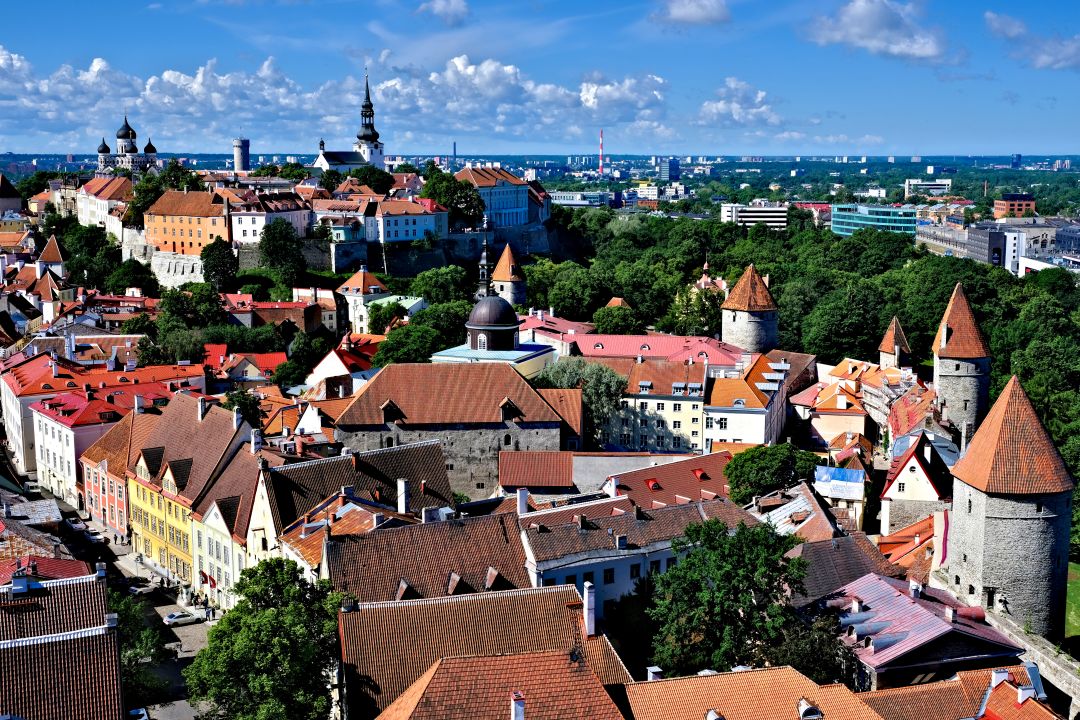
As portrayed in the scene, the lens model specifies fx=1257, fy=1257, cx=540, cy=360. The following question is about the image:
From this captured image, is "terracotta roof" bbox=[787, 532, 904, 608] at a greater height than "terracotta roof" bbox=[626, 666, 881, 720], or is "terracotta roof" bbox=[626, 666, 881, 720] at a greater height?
"terracotta roof" bbox=[626, 666, 881, 720]

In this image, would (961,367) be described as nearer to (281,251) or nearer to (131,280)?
(281,251)

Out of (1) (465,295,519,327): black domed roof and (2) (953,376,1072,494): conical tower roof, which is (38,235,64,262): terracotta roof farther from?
(2) (953,376,1072,494): conical tower roof

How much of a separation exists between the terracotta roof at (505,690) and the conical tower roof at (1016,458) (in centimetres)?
1605

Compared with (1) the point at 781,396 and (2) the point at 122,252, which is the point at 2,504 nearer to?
(1) the point at 781,396

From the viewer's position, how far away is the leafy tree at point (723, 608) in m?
26.1

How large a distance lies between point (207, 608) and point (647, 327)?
168ft

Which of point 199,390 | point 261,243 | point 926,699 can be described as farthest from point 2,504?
point 261,243

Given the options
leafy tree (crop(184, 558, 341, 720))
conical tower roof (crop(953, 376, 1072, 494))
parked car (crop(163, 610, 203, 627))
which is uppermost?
conical tower roof (crop(953, 376, 1072, 494))

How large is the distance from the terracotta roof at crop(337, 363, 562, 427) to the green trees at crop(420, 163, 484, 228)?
175 feet

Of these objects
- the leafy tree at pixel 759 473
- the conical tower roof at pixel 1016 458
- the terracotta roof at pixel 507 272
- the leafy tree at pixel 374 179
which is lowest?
the leafy tree at pixel 759 473

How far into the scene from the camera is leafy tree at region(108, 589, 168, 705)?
25.7 metres

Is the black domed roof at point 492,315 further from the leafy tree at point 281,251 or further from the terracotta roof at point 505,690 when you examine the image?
the terracotta roof at point 505,690

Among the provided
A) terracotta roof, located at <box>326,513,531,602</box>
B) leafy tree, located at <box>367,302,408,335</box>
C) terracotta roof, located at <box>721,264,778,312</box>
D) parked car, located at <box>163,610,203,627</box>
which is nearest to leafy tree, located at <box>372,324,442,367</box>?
leafy tree, located at <box>367,302,408,335</box>

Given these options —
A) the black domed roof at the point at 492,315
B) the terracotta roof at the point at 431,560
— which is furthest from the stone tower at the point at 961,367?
the terracotta roof at the point at 431,560
